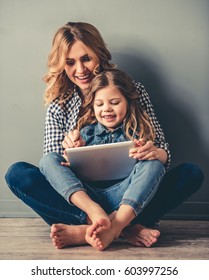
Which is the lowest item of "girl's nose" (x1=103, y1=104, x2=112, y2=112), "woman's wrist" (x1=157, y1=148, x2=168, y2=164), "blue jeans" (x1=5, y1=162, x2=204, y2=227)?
"blue jeans" (x1=5, y1=162, x2=204, y2=227)

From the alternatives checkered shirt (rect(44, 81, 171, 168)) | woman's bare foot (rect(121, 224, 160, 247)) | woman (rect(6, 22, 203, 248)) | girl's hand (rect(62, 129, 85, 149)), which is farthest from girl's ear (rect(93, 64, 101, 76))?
woman's bare foot (rect(121, 224, 160, 247))

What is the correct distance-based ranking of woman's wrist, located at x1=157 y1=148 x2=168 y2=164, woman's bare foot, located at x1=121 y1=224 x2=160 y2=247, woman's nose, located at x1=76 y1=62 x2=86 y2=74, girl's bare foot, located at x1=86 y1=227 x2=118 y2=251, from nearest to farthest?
girl's bare foot, located at x1=86 y1=227 x2=118 y2=251 → woman's bare foot, located at x1=121 y1=224 x2=160 y2=247 → woman's wrist, located at x1=157 y1=148 x2=168 y2=164 → woman's nose, located at x1=76 y1=62 x2=86 y2=74

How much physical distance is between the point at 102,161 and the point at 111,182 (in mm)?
160

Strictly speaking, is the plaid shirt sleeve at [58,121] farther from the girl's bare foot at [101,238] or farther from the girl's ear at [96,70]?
the girl's bare foot at [101,238]

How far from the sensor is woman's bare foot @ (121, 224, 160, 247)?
166 centimetres

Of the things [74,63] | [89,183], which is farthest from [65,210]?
[74,63]

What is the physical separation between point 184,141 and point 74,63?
64 centimetres

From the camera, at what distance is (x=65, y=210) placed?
1.73 meters

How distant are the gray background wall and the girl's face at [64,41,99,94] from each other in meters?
0.22

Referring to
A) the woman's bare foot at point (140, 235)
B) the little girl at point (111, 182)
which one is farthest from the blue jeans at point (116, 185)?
the woman's bare foot at point (140, 235)

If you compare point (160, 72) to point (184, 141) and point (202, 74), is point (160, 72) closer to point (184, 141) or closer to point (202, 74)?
point (202, 74)

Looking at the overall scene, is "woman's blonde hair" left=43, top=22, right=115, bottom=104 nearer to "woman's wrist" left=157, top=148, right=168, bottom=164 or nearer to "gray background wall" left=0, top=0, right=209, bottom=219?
"gray background wall" left=0, top=0, right=209, bottom=219

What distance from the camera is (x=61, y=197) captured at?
1.74 metres

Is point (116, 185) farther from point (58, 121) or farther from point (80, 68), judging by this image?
point (80, 68)
